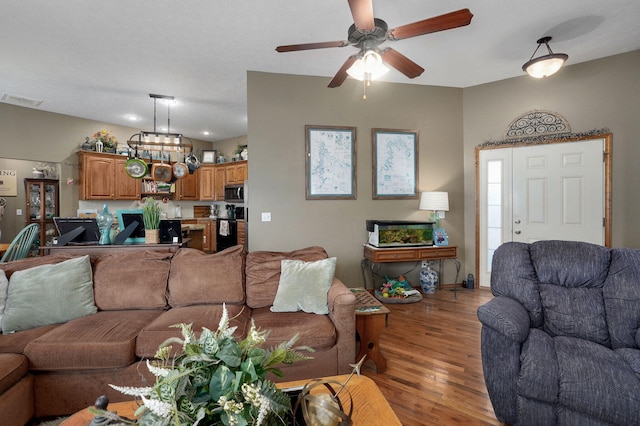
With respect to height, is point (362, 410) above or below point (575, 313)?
below

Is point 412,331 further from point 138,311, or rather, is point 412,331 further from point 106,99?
point 106,99

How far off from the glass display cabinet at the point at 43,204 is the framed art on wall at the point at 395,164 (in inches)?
229

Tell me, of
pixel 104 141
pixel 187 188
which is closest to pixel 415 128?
pixel 187 188

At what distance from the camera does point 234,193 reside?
632cm

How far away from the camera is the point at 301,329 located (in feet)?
6.20

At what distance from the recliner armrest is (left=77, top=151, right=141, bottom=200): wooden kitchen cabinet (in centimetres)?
665

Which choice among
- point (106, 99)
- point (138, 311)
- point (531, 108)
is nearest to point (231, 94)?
point (106, 99)

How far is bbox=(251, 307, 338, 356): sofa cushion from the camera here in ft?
6.05

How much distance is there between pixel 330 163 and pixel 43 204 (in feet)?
17.5

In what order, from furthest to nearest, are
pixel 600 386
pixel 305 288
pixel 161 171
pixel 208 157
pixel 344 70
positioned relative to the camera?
pixel 208 157 → pixel 161 171 → pixel 344 70 → pixel 305 288 → pixel 600 386

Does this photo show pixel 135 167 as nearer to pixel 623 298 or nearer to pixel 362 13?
pixel 362 13

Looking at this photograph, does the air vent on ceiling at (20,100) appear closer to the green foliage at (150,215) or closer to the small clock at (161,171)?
the small clock at (161,171)

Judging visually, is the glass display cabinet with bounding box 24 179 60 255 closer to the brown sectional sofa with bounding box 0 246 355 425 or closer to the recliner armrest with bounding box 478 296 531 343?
the brown sectional sofa with bounding box 0 246 355 425

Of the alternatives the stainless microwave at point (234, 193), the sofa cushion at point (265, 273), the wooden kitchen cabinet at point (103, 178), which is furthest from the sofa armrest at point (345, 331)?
the wooden kitchen cabinet at point (103, 178)
